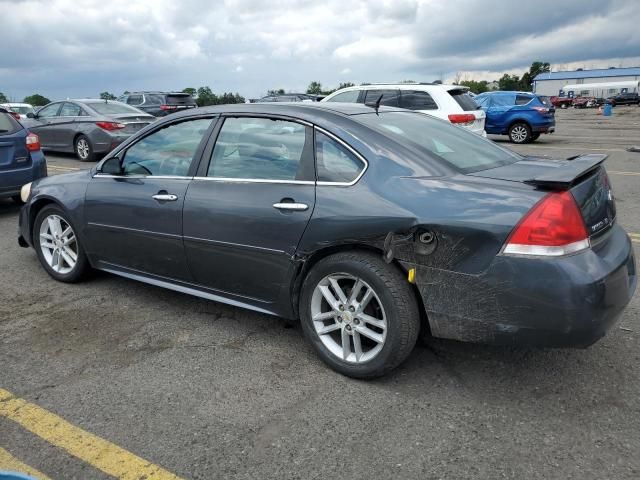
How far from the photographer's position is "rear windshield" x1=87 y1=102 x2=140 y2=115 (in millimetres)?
13302

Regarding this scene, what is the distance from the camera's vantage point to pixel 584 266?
8.57 feet

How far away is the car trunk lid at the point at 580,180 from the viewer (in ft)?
9.02

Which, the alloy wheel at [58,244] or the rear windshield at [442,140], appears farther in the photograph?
the alloy wheel at [58,244]

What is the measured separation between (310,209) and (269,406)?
107cm

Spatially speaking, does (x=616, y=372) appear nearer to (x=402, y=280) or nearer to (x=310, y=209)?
(x=402, y=280)

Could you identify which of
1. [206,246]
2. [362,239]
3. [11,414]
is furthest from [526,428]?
[11,414]

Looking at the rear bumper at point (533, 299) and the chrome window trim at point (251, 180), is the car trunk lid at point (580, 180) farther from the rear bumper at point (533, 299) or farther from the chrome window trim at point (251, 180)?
the chrome window trim at point (251, 180)

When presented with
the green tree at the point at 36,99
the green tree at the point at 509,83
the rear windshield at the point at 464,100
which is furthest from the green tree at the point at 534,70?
the rear windshield at the point at 464,100

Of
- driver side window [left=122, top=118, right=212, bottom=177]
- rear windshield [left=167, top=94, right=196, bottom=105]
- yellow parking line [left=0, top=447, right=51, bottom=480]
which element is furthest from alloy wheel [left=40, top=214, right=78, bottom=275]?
rear windshield [left=167, top=94, right=196, bottom=105]

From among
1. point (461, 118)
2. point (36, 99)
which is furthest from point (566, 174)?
point (36, 99)

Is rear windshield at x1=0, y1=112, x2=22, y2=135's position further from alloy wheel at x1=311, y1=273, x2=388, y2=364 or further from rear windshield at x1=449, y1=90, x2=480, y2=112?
rear windshield at x1=449, y1=90, x2=480, y2=112

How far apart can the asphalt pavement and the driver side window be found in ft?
3.38

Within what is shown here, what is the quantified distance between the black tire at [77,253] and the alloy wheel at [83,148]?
355 inches

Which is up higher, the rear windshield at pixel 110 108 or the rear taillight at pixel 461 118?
the rear windshield at pixel 110 108
